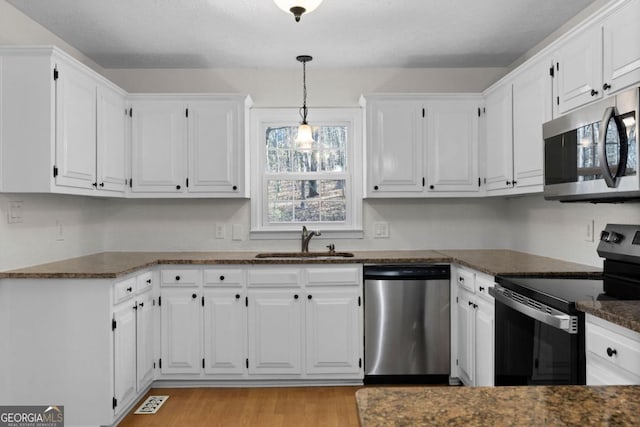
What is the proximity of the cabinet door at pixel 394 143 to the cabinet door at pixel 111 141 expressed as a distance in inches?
74.8

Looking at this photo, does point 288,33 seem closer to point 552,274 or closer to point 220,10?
point 220,10

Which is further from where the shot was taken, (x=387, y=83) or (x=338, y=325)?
(x=387, y=83)

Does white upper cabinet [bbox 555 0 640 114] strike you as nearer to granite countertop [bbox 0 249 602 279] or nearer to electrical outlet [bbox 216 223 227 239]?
granite countertop [bbox 0 249 602 279]

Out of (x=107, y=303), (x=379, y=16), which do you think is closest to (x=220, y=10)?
(x=379, y=16)

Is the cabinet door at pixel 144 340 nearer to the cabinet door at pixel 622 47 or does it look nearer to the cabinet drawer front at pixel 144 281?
the cabinet drawer front at pixel 144 281

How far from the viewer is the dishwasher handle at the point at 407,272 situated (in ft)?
10.3

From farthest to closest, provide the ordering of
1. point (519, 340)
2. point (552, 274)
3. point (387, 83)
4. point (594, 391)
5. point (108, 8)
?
point (387, 83) → point (108, 8) → point (552, 274) → point (519, 340) → point (594, 391)

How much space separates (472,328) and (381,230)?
1224 millimetres

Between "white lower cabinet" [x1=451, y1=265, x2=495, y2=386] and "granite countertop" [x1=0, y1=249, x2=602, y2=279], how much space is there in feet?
0.37

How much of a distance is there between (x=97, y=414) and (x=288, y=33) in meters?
2.65

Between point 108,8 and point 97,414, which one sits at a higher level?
point 108,8

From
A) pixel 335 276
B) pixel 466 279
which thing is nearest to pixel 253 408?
pixel 335 276

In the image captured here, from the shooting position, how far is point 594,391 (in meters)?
0.90

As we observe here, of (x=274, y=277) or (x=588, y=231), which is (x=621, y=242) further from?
(x=274, y=277)
